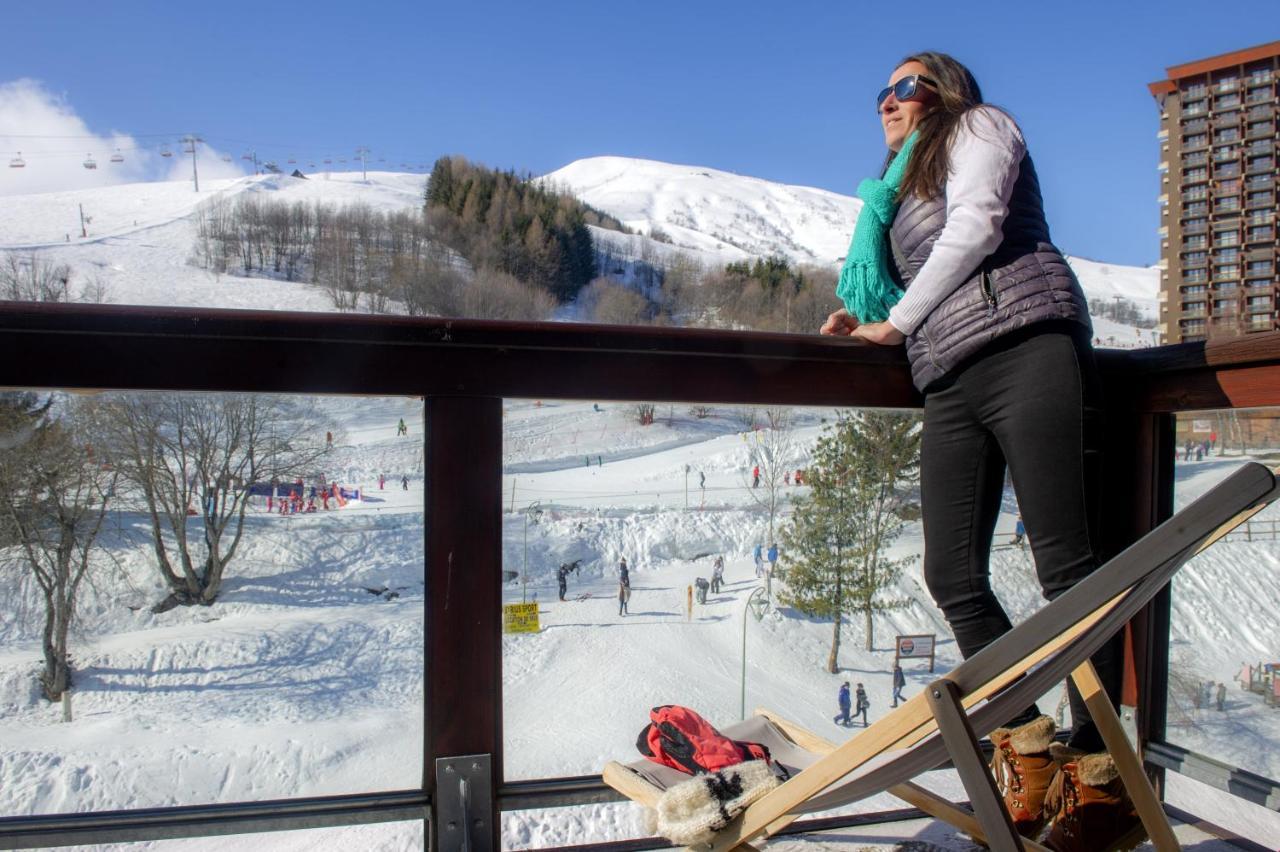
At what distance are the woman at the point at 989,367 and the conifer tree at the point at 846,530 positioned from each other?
36 centimetres

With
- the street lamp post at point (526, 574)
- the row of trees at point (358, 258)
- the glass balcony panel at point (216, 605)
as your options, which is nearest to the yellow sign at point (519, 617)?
the street lamp post at point (526, 574)

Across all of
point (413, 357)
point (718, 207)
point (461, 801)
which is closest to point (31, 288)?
point (413, 357)

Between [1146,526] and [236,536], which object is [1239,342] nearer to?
[1146,526]

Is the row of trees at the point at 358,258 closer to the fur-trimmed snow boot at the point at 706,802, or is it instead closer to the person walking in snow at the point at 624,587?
the person walking in snow at the point at 624,587

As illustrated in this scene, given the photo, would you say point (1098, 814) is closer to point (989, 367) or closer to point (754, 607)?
point (989, 367)

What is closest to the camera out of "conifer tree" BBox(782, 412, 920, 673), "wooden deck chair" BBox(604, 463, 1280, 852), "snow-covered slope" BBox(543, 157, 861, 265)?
"wooden deck chair" BBox(604, 463, 1280, 852)

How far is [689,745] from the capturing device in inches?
67.7

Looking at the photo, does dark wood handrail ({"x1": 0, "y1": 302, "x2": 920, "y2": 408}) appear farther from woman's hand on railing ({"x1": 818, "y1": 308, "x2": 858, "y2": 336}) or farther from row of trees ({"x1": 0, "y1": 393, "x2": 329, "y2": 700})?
woman's hand on railing ({"x1": 818, "y1": 308, "x2": 858, "y2": 336})

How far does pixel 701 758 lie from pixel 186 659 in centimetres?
93

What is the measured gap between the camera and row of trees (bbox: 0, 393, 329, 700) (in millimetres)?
1550

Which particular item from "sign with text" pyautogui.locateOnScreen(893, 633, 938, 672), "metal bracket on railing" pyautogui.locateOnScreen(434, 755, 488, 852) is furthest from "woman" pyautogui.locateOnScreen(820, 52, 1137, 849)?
"metal bracket on railing" pyautogui.locateOnScreen(434, 755, 488, 852)

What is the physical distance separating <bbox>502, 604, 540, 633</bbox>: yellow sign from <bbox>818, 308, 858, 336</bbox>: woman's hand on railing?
2.88 ft

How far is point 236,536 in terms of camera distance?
1.66 m

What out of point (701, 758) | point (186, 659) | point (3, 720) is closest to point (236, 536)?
point (186, 659)
